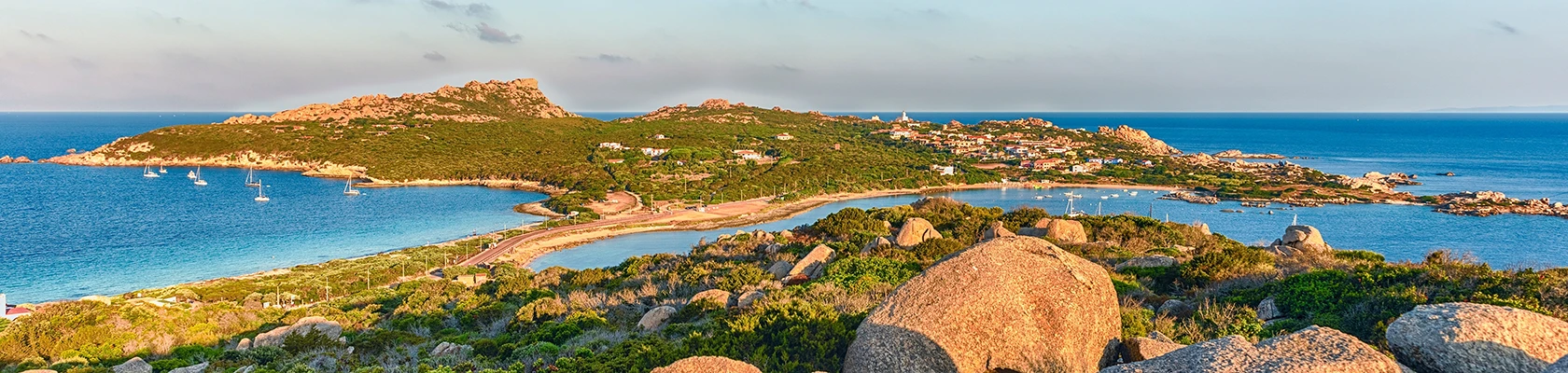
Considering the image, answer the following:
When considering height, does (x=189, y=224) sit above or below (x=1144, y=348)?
below

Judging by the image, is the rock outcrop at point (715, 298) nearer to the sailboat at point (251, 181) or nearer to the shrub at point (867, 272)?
the shrub at point (867, 272)

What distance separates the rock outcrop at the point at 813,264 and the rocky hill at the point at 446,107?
139586 millimetres

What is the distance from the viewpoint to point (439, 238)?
189ft

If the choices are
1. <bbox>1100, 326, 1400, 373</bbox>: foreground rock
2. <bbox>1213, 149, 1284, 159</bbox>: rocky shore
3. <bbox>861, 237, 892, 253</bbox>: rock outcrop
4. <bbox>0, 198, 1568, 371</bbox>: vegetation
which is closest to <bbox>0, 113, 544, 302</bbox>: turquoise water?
<bbox>0, 198, 1568, 371</bbox>: vegetation

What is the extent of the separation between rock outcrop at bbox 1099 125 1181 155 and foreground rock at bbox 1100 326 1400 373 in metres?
136

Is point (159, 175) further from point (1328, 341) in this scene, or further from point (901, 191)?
point (1328, 341)

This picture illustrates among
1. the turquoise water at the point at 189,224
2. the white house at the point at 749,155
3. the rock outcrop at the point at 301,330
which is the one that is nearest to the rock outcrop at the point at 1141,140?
the white house at the point at 749,155

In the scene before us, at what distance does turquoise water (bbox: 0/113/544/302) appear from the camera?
44.3 metres

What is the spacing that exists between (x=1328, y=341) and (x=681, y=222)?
64.9 metres

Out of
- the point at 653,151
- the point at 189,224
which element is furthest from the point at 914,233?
the point at 653,151

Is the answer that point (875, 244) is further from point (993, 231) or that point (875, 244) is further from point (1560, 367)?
point (1560, 367)

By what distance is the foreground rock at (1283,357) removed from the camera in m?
4.42

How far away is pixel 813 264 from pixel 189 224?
65.5 m

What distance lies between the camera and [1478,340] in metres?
5.88
